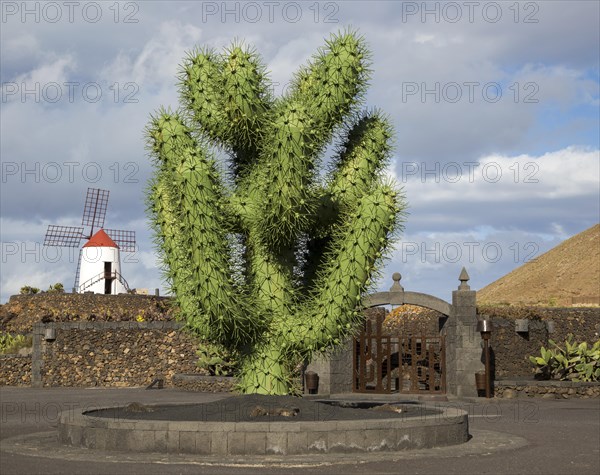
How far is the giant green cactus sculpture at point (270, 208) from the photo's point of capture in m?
12.6

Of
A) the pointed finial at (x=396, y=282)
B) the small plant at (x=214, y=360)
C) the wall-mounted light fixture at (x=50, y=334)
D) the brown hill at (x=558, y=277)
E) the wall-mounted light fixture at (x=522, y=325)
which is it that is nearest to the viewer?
the small plant at (x=214, y=360)

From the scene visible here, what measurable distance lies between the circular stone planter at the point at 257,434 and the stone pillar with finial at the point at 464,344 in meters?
11.6

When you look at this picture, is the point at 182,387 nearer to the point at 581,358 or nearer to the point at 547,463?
the point at 581,358

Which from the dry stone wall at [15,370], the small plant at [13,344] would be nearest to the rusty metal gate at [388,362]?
the dry stone wall at [15,370]

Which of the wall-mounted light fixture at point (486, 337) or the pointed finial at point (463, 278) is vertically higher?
the pointed finial at point (463, 278)

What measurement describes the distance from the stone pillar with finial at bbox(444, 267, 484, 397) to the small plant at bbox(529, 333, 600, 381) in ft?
6.65

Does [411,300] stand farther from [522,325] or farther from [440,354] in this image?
[522,325]

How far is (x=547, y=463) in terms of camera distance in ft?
35.9

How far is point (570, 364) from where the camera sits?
24844 mm

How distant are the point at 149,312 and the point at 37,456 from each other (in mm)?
19548

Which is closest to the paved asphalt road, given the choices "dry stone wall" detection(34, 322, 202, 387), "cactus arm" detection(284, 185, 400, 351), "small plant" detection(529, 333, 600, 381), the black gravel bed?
the black gravel bed

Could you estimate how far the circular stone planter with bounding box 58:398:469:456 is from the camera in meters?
11.4

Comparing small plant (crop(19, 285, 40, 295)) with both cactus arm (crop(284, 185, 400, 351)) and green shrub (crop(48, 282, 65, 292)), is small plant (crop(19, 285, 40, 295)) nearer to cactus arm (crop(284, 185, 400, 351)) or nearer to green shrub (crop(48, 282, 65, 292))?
green shrub (crop(48, 282, 65, 292))

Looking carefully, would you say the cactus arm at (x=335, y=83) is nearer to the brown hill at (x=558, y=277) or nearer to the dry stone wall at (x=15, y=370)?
the dry stone wall at (x=15, y=370)
